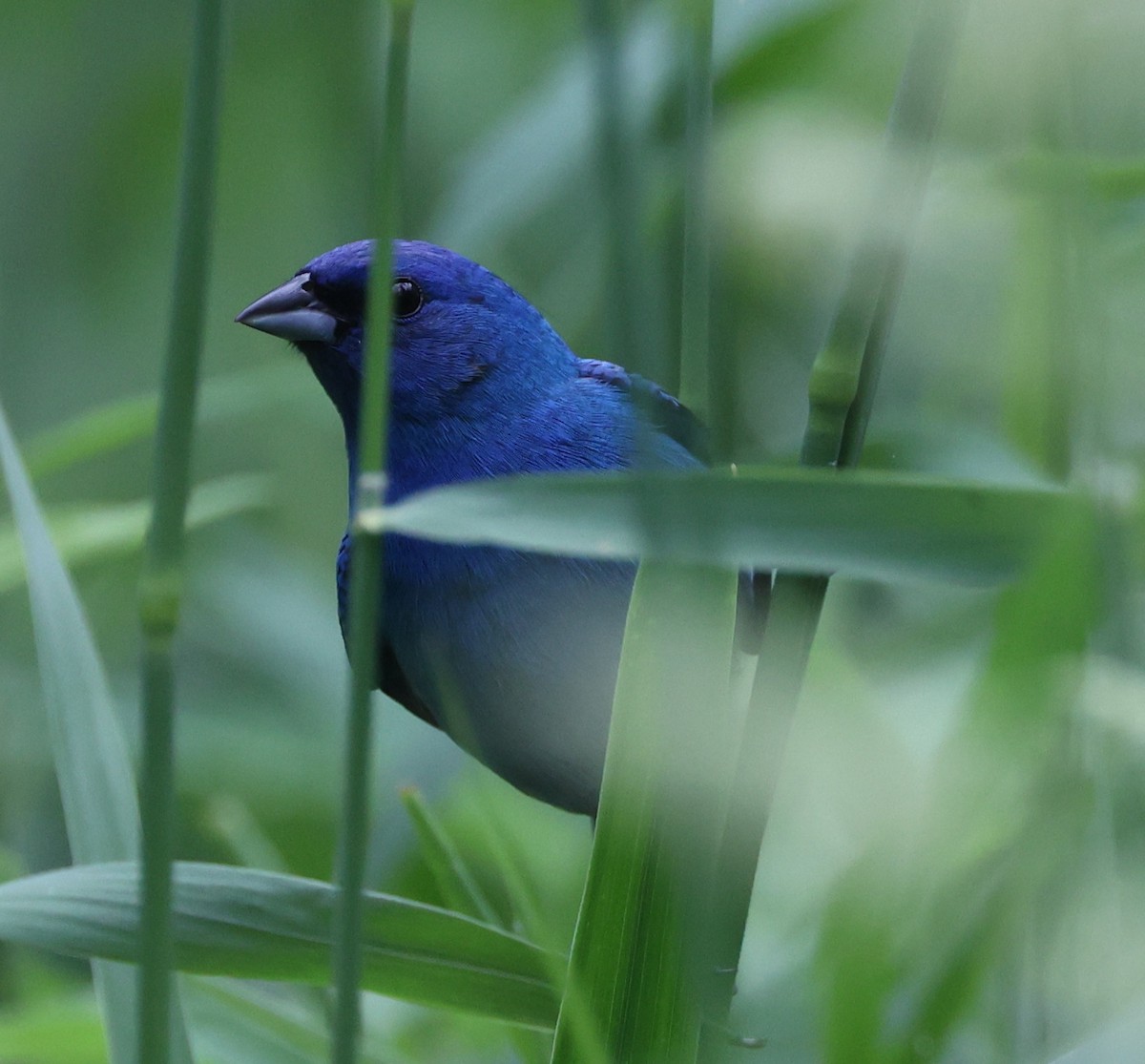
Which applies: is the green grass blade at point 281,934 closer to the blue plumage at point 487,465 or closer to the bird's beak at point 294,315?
the blue plumage at point 487,465

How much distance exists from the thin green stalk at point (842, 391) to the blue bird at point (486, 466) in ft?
1.18

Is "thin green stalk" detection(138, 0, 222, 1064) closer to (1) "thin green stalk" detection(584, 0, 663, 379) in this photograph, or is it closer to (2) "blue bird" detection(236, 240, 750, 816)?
(1) "thin green stalk" detection(584, 0, 663, 379)

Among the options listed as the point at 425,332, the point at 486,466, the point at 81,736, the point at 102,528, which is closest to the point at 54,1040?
the point at 81,736

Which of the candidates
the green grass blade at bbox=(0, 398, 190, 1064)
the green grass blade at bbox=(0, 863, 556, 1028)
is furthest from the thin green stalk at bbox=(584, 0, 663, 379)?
the green grass blade at bbox=(0, 398, 190, 1064)

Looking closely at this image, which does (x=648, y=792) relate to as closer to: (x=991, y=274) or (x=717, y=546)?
(x=717, y=546)

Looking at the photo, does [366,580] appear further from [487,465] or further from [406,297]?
[406,297]

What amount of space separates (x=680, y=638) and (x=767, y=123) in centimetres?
110

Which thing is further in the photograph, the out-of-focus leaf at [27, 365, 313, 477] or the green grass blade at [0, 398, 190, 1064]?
the out-of-focus leaf at [27, 365, 313, 477]

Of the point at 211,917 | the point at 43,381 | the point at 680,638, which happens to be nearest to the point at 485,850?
the point at 211,917

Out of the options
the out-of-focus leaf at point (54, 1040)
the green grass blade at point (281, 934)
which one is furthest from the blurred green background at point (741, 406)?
the green grass blade at point (281, 934)

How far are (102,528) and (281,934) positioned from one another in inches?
41.2

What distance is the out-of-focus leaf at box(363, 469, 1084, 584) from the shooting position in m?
0.57

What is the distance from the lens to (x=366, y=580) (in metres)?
0.58

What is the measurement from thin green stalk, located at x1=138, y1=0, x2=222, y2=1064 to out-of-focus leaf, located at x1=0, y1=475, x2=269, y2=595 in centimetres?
107
